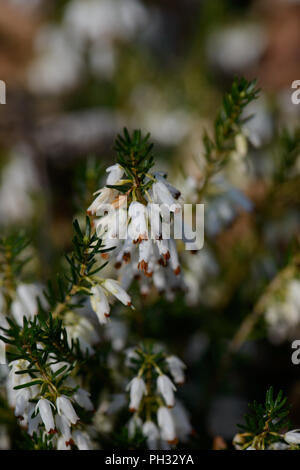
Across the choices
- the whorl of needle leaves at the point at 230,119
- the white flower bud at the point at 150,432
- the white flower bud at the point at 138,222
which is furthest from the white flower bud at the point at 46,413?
the whorl of needle leaves at the point at 230,119

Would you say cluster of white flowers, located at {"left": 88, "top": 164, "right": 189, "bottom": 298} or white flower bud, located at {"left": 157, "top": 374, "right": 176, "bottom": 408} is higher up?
cluster of white flowers, located at {"left": 88, "top": 164, "right": 189, "bottom": 298}

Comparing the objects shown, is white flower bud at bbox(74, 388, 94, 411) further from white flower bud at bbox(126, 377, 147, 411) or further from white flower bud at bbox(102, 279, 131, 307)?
white flower bud at bbox(102, 279, 131, 307)

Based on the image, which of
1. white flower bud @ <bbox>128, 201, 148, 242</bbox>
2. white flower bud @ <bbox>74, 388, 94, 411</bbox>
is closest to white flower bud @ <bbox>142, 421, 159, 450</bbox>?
white flower bud @ <bbox>74, 388, 94, 411</bbox>

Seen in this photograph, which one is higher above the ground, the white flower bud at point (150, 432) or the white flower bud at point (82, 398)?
the white flower bud at point (82, 398)

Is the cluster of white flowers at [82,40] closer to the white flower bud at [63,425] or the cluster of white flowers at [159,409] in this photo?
the cluster of white flowers at [159,409]
